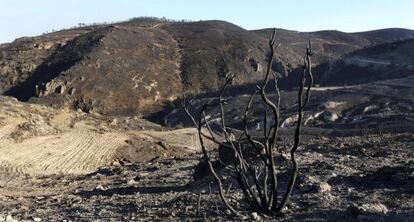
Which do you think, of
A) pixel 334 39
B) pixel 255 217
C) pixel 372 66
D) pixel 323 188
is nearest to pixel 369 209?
pixel 255 217

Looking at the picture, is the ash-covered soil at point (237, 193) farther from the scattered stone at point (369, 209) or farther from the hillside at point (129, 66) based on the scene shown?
the hillside at point (129, 66)

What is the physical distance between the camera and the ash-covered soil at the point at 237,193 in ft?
31.6

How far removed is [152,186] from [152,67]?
2047 inches

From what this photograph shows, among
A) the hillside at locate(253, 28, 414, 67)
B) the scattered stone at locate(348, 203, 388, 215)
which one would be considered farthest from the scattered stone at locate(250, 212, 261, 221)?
the hillside at locate(253, 28, 414, 67)

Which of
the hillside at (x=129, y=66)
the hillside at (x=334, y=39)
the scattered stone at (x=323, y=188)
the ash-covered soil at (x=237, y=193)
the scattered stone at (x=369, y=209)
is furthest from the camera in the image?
the hillside at (x=334, y=39)

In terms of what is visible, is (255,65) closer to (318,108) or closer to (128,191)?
(318,108)

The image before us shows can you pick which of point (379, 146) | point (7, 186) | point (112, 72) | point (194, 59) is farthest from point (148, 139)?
point (194, 59)

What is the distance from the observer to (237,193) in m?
12.5

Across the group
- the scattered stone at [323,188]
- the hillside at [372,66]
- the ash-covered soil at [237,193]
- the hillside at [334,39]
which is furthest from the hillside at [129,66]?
the scattered stone at [323,188]

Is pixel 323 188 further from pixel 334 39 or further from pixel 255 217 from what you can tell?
pixel 334 39

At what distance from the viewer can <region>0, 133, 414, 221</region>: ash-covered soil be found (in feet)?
31.6

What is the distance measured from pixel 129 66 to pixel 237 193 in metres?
55.0

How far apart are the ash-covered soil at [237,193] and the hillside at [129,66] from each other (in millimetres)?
36471

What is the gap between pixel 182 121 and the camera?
4862 centimetres
